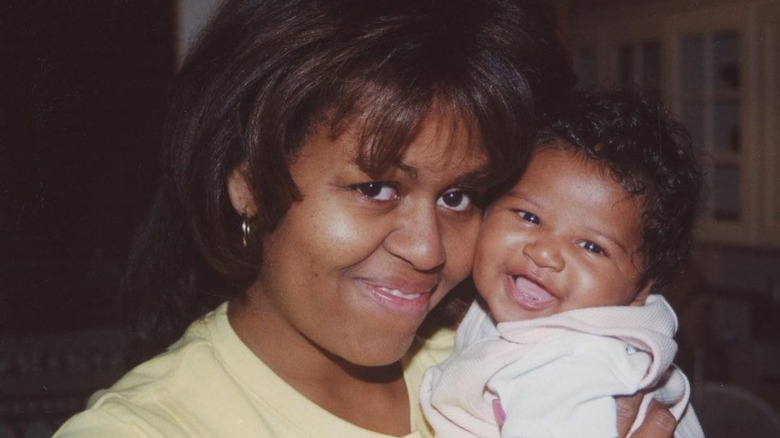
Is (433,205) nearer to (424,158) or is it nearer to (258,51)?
(424,158)

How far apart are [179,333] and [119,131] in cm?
106

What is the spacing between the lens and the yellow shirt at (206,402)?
1.32 meters

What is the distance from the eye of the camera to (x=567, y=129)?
66.2 inches

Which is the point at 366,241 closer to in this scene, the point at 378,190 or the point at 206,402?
the point at 378,190

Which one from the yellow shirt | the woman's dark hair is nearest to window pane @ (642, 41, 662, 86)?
the woman's dark hair

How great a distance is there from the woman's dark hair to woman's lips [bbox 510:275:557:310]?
0.79 feet

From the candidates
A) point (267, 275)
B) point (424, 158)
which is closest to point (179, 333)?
point (267, 275)

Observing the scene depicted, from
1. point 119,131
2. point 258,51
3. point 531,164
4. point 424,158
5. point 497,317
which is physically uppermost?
point 258,51

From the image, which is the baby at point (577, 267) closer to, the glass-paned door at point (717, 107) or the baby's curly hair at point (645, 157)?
the baby's curly hair at point (645, 157)

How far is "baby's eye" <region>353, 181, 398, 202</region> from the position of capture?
4.66 ft

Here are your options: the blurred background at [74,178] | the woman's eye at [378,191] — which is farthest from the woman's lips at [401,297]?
the blurred background at [74,178]

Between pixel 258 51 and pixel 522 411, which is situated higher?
pixel 258 51

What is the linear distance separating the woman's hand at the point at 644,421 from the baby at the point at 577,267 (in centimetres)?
5

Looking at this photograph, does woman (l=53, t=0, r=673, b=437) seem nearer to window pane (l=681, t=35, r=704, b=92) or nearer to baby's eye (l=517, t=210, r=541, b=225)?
baby's eye (l=517, t=210, r=541, b=225)
